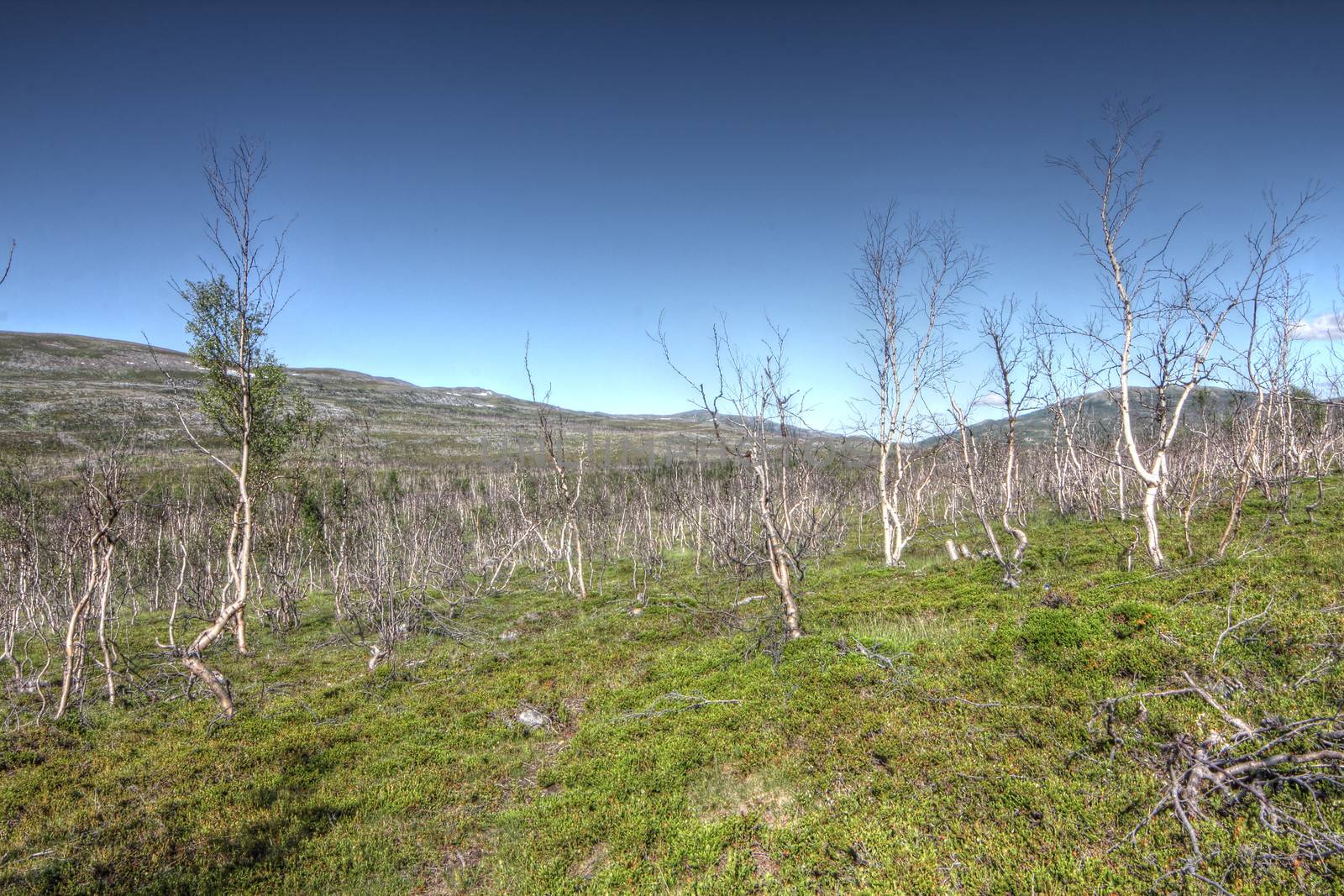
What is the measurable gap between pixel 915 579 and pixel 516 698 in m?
10.4

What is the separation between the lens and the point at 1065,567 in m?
12.9

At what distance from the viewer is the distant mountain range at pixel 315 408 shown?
64188 mm

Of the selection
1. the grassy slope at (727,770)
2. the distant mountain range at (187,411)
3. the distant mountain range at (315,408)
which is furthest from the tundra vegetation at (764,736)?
the distant mountain range at (187,411)

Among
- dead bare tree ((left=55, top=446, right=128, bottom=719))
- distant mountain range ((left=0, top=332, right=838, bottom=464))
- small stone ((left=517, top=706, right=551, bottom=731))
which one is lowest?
small stone ((left=517, top=706, right=551, bottom=731))

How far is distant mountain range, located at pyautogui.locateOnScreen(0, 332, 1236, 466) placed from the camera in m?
64.2

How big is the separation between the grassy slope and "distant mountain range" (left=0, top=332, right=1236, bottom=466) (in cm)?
1663

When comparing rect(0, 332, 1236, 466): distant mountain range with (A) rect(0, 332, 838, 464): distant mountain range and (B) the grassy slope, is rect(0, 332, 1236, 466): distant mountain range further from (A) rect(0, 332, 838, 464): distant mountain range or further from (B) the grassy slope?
(B) the grassy slope

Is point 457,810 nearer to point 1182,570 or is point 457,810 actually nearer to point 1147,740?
point 1147,740

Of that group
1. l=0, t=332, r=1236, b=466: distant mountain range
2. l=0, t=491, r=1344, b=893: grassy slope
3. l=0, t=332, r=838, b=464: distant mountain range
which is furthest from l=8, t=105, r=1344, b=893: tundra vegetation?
l=0, t=332, r=838, b=464: distant mountain range

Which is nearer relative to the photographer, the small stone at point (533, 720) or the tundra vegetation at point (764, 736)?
the tundra vegetation at point (764, 736)

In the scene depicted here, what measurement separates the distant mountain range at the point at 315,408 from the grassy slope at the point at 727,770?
1663cm

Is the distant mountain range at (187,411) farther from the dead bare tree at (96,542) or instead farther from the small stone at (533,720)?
the dead bare tree at (96,542)

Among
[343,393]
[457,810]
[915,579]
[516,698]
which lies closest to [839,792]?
[457,810]

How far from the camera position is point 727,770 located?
6461mm
